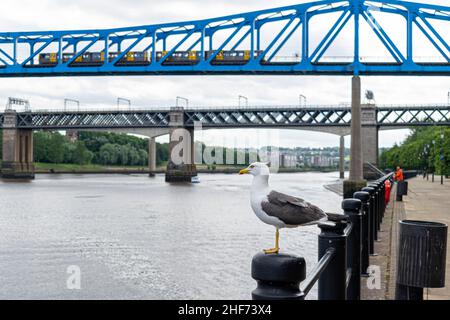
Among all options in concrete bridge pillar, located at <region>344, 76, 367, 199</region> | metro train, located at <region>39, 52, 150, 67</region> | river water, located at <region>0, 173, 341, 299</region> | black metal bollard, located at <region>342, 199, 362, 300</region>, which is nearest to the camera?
black metal bollard, located at <region>342, 199, 362, 300</region>

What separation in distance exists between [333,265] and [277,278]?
6.23 ft

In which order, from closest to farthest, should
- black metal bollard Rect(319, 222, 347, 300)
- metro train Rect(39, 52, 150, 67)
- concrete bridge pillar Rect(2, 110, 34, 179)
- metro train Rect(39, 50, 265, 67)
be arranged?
black metal bollard Rect(319, 222, 347, 300) → metro train Rect(39, 50, 265, 67) → metro train Rect(39, 52, 150, 67) → concrete bridge pillar Rect(2, 110, 34, 179)

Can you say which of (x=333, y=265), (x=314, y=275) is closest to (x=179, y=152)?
(x=333, y=265)

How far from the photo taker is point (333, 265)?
4.47 meters

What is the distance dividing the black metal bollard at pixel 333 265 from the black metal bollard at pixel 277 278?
1690 millimetres

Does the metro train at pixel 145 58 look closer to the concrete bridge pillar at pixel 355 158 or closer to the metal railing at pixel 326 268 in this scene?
the concrete bridge pillar at pixel 355 158

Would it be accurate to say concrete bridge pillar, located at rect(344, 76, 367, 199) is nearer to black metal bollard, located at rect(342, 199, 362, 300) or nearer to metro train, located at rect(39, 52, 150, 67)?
metro train, located at rect(39, 52, 150, 67)

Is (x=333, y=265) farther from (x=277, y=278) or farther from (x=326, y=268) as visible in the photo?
(x=277, y=278)

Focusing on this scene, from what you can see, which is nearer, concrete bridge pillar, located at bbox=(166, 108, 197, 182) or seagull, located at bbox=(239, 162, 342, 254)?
seagull, located at bbox=(239, 162, 342, 254)

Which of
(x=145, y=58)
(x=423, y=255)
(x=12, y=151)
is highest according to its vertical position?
(x=145, y=58)

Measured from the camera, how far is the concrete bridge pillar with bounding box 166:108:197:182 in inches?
3652

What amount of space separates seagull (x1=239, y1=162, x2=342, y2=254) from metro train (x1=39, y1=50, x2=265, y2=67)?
6115 centimetres

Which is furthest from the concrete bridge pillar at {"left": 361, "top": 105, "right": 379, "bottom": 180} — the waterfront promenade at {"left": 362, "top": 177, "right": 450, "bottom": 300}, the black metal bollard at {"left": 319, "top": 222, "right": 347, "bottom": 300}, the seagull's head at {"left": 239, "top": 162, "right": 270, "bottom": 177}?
the black metal bollard at {"left": 319, "top": 222, "right": 347, "bottom": 300}

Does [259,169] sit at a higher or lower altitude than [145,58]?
lower
